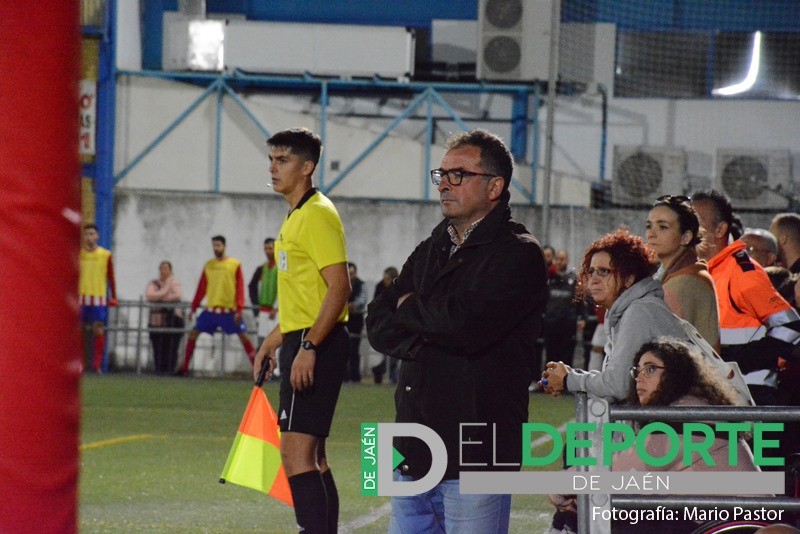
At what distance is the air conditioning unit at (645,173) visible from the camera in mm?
23078

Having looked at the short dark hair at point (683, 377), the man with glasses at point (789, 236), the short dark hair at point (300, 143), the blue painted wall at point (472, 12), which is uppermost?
the blue painted wall at point (472, 12)

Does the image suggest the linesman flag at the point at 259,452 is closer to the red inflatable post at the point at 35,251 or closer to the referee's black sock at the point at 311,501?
the referee's black sock at the point at 311,501

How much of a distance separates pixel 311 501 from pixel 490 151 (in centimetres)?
237

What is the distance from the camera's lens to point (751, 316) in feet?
22.7

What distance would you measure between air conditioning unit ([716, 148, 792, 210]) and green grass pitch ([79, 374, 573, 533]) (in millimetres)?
7140

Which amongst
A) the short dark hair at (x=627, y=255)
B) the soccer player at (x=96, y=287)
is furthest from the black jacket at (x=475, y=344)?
the soccer player at (x=96, y=287)

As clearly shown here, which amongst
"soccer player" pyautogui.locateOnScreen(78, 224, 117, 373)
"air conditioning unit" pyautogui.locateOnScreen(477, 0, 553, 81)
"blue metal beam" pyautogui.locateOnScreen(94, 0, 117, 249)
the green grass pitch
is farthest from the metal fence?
"air conditioning unit" pyautogui.locateOnScreen(477, 0, 553, 81)

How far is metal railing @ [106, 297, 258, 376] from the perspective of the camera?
859 inches

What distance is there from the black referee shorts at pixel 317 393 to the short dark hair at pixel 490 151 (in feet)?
6.64

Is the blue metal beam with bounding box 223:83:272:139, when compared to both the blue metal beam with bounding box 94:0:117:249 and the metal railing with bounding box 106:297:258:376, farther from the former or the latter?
the metal railing with bounding box 106:297:258:376

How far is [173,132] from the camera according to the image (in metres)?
24.0

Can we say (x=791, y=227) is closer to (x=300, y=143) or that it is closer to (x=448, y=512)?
(x=300, y=143)

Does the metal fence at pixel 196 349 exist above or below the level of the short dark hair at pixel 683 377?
below

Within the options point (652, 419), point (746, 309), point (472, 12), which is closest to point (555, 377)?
point (652, 419)
